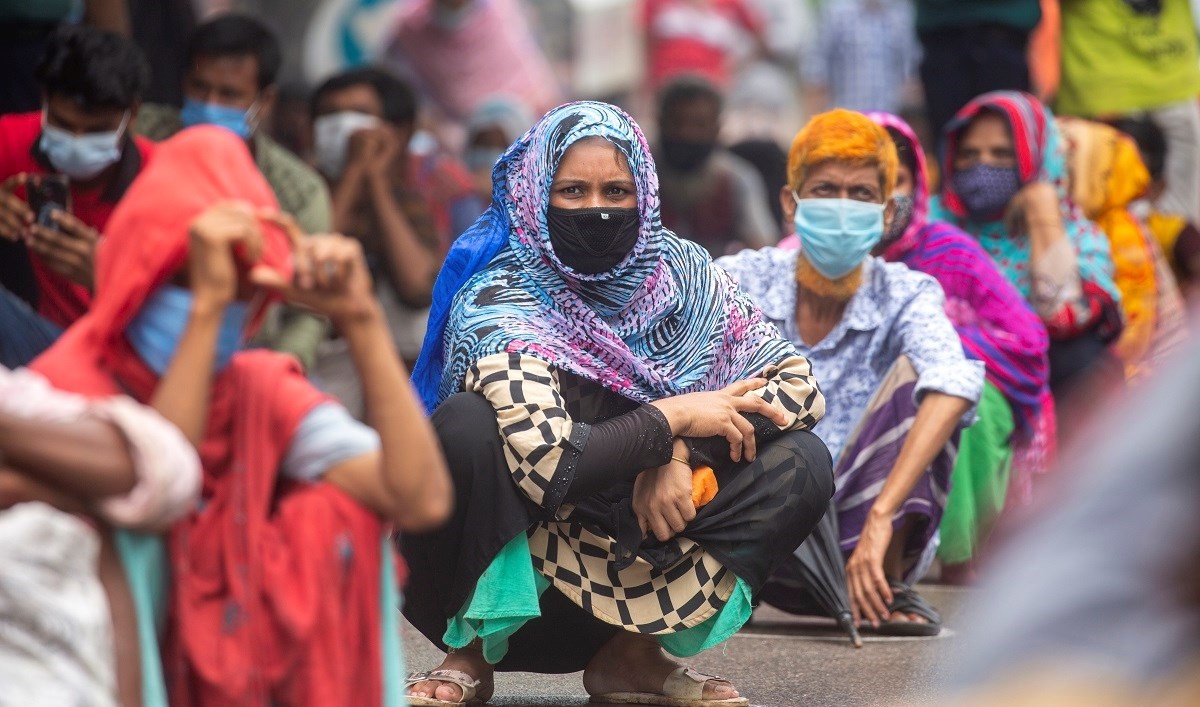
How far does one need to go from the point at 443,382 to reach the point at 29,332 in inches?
49.1

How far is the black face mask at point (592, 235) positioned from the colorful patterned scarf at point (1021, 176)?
267cm

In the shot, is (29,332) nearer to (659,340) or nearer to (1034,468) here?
(659,340)

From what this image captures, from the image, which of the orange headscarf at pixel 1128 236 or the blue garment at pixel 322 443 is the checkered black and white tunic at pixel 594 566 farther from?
the orange headscarf at pixel 1128 236

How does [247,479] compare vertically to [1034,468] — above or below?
above

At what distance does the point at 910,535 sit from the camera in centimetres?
531

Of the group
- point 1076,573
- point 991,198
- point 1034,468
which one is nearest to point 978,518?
point 1034,468

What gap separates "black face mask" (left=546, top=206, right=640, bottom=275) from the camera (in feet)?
14.0

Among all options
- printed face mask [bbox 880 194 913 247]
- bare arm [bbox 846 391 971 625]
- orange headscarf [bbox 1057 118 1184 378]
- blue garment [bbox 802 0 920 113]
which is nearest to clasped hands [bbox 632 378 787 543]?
bare arm [bbox 846 391 971 625]

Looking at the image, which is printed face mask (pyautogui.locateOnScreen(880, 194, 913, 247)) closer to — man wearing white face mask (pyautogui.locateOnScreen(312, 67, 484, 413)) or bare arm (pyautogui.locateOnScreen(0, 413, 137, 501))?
man wearing white face mask (pyautogui.locateOnScreen(312, 67, 484, 413))

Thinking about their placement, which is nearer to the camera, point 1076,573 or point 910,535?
point 1076,573

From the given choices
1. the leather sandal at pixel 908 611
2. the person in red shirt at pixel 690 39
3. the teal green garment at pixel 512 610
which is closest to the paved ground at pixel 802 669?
the leather sandal at pixel 908 611

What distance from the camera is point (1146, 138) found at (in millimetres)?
8492

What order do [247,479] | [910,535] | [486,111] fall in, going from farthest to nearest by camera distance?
[486,111], [910,535], [247,479]

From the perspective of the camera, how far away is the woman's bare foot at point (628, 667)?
4168 mm
